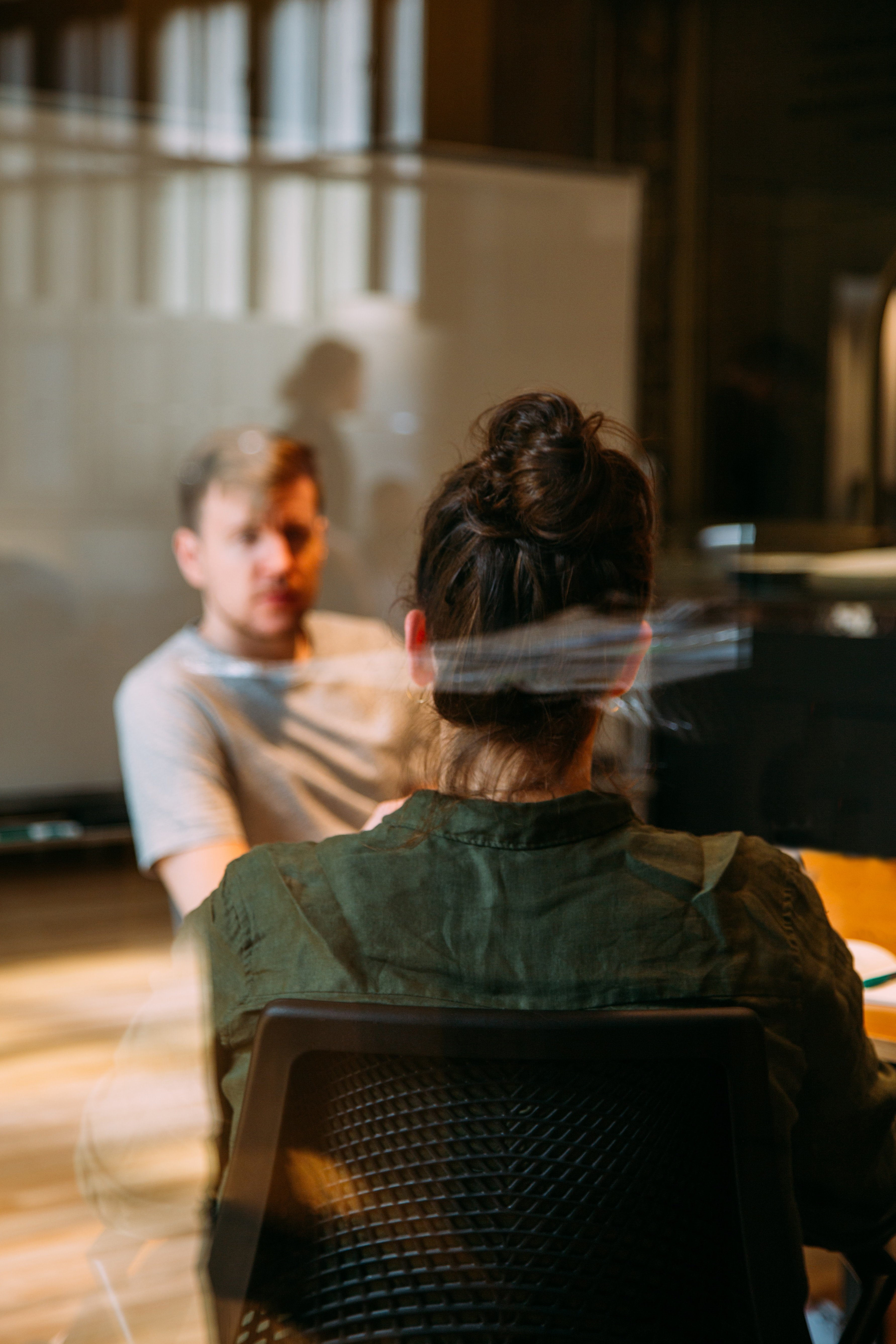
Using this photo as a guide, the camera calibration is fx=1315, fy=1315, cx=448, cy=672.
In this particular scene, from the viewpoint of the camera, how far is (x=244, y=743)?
1.12 meters

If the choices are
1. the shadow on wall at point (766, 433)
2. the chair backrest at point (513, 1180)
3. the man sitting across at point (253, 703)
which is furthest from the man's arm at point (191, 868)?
the shadow on wall at point (766, 433)

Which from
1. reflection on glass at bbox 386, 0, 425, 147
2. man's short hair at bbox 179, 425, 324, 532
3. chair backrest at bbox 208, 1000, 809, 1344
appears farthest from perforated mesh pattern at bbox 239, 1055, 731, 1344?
reflection on glass at bbox 386, 0, 425, 147

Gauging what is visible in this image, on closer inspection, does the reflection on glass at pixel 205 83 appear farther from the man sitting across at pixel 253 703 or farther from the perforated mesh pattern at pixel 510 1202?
the perforated mesh pattern at pixel 510 1202

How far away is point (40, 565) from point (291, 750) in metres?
1.50

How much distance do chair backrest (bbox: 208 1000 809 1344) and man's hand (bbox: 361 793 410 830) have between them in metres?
0.12

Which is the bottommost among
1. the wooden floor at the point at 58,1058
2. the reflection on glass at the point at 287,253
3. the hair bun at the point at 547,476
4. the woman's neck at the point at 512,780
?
the wooden floor at the point at 58,1058

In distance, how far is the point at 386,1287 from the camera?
577 millimetres

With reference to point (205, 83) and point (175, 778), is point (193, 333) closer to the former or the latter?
point (205, 83)

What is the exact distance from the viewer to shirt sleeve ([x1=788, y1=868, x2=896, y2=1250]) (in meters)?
0.61

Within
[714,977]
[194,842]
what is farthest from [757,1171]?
[194,842]

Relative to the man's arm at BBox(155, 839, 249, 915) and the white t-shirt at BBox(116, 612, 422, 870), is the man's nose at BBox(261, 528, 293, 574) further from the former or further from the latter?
the man's arm at BBox(155, 839, 249, 915)

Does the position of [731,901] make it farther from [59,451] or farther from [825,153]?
[825,153]

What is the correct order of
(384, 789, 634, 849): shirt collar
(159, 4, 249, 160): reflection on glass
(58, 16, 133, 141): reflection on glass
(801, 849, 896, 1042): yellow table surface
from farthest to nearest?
(159, 4, 249, 160): reflection on glass < (58, 16, 133, 141): reflection on glass < (801, 849, 896, 1042): yellow table surface < (384, 789, 634, 849): shirt collar

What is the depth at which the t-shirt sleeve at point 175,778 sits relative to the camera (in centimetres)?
107
